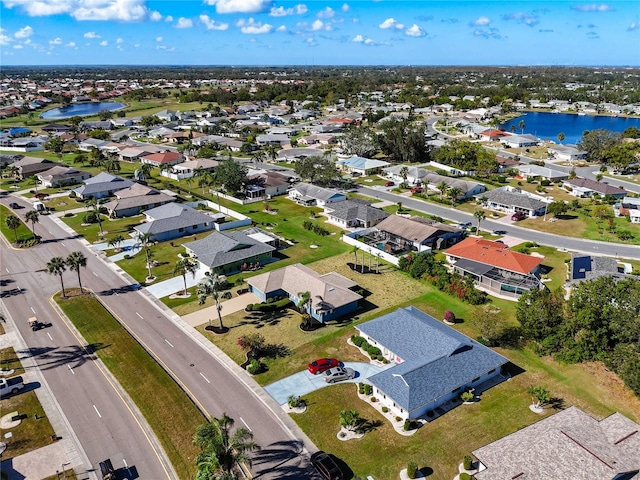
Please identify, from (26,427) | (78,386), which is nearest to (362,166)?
(78,386)

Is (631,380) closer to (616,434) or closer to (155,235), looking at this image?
(616,434)

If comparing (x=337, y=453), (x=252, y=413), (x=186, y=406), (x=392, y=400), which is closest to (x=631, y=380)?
(x=392, y=400)

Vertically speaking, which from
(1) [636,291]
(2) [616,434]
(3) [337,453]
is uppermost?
(1) [636,291]

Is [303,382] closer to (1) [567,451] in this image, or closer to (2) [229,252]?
(1) [567,451]

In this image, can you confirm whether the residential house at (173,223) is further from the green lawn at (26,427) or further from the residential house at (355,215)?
the green lawn at (26,427)

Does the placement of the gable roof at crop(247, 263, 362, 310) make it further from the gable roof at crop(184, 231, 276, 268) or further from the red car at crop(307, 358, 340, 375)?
the red car at crop(307, 358, 340, 375)

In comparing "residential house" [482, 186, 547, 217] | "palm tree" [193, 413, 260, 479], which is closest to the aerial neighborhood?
"palm tree" [193, 413, 260, 479]
